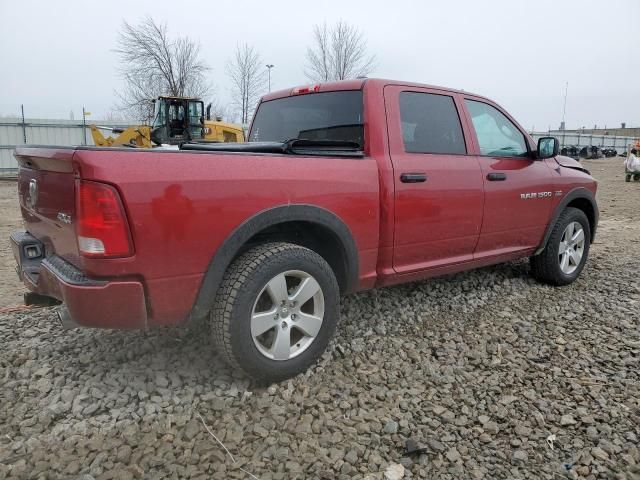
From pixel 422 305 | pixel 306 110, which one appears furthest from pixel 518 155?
pixel 306 110

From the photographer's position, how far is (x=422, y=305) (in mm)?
4051

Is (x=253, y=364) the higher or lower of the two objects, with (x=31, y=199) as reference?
lower

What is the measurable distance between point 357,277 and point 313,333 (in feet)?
1.65

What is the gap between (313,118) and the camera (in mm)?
3635

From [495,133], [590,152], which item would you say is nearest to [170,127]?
[495,133]

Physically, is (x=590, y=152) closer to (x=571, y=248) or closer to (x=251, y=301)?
(x=571, y=248)

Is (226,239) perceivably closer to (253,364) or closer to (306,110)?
(253,364)

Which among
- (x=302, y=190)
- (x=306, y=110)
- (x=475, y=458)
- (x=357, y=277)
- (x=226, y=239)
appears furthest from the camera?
(x=306, y=110)

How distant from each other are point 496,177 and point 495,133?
498 mm

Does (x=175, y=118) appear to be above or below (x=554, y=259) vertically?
above

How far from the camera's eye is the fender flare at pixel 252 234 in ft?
8.24

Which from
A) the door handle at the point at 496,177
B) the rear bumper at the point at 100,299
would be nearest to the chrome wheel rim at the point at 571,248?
the door handle at the point at 496,177

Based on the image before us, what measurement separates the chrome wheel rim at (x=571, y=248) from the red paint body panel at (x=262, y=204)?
808 mm

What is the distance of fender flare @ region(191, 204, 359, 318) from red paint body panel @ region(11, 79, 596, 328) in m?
0.04
